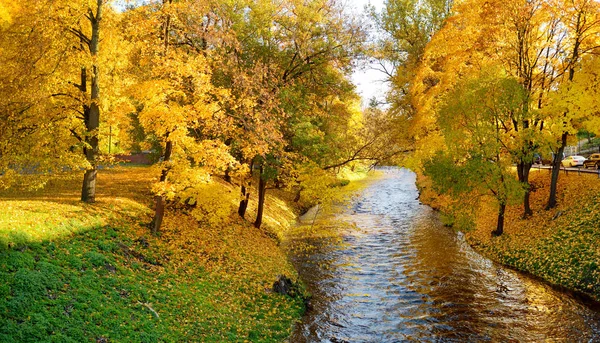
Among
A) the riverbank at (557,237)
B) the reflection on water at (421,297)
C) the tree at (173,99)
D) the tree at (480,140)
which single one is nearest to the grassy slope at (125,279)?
the reflection on water at (421,297)

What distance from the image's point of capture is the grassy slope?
9.88 m

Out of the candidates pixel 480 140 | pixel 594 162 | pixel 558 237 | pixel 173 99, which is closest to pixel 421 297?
pixel 558 237

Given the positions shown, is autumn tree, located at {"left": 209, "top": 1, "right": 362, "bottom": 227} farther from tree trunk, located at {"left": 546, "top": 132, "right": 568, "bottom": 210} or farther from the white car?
the white car

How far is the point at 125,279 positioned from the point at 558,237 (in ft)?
67.6

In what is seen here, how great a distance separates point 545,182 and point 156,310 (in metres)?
27.6

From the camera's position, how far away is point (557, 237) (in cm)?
2056

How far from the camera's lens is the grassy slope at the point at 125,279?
9883mm

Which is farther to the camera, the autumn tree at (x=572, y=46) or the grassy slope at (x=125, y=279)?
the autumn tree at (x=572, y=46)

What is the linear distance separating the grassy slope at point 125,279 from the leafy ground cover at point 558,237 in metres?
12.0

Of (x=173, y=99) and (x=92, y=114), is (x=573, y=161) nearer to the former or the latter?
(x=173, y=99)

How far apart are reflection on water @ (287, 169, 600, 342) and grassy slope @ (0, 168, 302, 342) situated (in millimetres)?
1870

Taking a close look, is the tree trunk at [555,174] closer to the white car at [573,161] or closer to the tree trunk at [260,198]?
the white car at [573,161]

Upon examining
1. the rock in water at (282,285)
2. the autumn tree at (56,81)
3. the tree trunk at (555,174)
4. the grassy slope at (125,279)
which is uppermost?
the autumn tree at (56,81)

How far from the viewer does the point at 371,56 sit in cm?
2428
